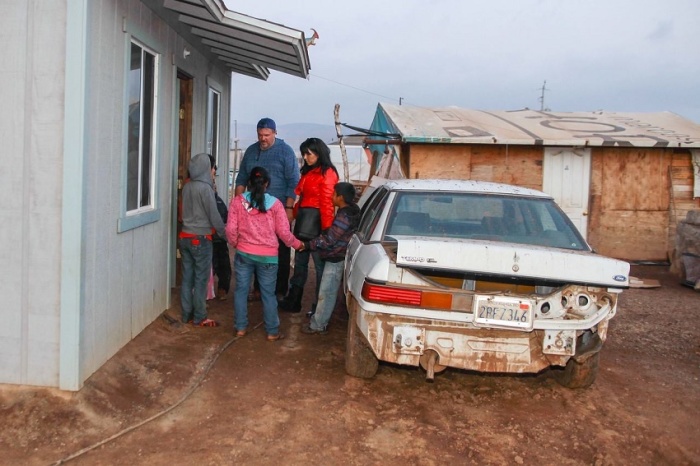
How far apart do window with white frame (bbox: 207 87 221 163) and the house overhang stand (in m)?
0.60

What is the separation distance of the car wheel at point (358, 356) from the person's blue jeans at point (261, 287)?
1140mm

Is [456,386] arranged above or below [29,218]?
below

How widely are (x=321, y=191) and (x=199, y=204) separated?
1329 millimetres

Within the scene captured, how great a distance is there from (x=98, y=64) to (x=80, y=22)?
34cm

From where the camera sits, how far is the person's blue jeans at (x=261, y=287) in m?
5.77

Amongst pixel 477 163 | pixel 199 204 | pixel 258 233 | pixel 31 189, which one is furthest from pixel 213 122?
pixel 477 163

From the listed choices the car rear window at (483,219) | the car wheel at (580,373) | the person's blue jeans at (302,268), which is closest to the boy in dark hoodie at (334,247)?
the person's blue jeans at (302,268)

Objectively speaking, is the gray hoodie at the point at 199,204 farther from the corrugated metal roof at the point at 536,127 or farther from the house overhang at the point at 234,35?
the corrugated metal roof at the point at 536,127

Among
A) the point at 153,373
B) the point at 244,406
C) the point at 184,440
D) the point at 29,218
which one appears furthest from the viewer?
the point at 153,373

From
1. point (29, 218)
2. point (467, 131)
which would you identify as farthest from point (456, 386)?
point (467, 131)

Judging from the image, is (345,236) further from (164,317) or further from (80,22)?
(80,22)

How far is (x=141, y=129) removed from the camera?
549 centimetres

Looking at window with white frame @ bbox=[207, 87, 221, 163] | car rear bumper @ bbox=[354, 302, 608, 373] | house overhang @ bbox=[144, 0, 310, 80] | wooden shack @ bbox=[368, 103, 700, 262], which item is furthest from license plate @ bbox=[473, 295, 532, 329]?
wooden shack @ bbox=[368, 103, 700, 262]

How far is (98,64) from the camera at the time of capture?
4.26 meters
